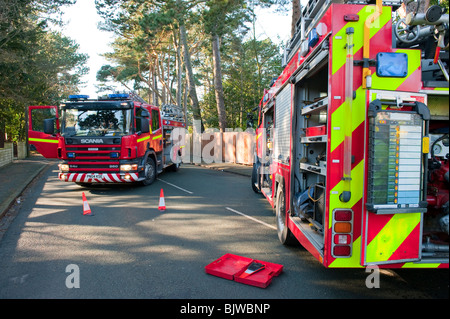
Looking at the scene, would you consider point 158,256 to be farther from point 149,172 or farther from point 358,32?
point 149,172

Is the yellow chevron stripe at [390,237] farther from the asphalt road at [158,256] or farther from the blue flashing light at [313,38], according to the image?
the blue flashing light at [313,38]

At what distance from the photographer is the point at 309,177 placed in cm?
482

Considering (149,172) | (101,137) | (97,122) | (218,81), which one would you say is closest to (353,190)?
(101,137)

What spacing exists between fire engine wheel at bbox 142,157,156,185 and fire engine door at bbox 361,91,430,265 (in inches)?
369

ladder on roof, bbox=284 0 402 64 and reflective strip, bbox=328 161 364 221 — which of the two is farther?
ladder on roof, bbox=284 0 402 64

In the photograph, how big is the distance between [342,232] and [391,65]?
1629mm

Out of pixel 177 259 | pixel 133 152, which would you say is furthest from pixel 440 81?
pixel 133 152

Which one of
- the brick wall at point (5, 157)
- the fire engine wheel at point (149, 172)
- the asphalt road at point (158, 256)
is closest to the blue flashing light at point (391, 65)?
the asphalt road at point (158, 256)

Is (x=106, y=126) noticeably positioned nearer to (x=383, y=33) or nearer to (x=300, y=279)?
(x=300, y=279)

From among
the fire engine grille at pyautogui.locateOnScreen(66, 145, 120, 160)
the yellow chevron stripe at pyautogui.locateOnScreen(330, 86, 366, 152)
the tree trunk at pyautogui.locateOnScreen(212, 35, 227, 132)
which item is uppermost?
the tree trunk at pyautogui.locateOnScreen(212, 35, 227, 132)

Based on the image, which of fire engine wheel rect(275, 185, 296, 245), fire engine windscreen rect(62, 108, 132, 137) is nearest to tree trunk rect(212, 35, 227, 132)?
fire engine windscreen rect(62, 108, 132, 137)

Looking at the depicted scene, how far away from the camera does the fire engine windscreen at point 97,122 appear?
1054cm

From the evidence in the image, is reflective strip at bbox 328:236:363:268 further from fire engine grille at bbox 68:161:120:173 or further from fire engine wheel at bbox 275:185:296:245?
fire engine grille at bbox 68:161:120:173

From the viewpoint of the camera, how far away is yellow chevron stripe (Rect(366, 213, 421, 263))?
127 inches
